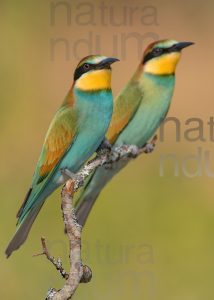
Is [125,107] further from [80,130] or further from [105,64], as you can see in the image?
[105,64]

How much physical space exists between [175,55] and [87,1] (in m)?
2.63

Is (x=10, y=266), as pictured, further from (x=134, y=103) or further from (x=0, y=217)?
(x=134, y=103)

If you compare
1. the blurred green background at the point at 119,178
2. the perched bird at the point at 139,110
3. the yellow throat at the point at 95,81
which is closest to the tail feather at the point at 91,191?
the perched bird at the point at 139,110

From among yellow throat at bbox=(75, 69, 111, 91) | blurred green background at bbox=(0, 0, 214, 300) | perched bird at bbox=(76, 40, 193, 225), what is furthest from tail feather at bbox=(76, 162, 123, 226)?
blurred green background at bbox=(0, 0, 214, 300)

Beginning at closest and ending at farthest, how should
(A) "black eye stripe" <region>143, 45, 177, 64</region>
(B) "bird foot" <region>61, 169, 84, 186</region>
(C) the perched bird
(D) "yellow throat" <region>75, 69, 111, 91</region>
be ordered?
(B) "bird foot" <region>61, 169, 84, 186</region> < (D) "yellow throat" <region>75, 69, 111, 91</region> < (A) "black eye stripe" <region>143, 45, 177, 64</region> < (C) the perched bird

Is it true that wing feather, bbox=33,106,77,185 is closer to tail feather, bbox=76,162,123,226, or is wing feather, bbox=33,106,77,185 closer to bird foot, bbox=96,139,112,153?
bird foot, bbox=96,139,112,153

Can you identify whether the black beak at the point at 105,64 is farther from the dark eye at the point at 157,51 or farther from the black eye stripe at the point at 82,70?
the dark eye at the point at 157,51

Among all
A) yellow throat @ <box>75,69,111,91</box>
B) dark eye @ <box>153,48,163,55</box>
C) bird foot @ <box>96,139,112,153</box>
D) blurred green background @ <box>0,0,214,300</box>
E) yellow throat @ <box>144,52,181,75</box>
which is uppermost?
yellow throat @ <box>75,69,111,91</box>

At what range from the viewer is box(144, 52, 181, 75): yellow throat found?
274cm

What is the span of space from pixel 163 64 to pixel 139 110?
23 centimetres

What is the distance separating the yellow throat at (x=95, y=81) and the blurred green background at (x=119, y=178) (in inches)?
55.5

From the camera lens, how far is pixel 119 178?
179 inches

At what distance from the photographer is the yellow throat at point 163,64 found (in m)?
2.74

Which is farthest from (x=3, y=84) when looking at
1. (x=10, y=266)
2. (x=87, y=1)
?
(x=10, y=266)
